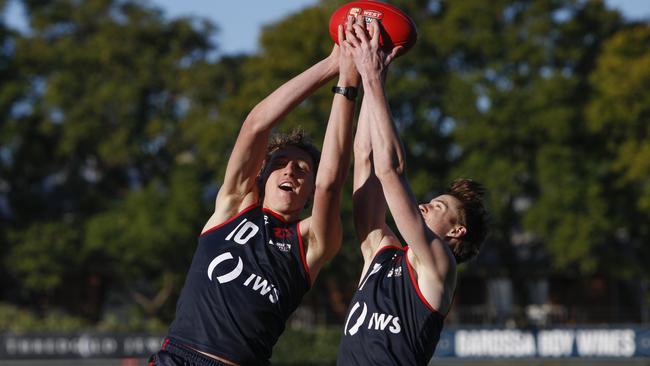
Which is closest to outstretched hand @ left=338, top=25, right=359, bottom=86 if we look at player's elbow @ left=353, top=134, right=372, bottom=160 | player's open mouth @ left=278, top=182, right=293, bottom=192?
player's elbow @ left=353, top=134, right=372, bottom=160

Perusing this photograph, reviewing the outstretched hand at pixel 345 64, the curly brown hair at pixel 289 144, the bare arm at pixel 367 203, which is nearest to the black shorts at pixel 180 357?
the curly brown hair at pixel 289 144

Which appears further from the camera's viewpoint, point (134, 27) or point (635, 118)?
point (134, 27)

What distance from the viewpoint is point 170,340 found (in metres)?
5.02

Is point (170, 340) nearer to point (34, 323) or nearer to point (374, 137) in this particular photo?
point (374, 137)

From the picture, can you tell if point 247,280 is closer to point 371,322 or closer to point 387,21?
point 371,322

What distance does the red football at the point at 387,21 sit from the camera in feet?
16.3

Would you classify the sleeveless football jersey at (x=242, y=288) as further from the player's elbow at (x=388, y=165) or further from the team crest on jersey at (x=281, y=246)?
the player's elbow at (x=388, y=165)

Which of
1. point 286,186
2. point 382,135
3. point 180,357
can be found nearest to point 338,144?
point 286,186

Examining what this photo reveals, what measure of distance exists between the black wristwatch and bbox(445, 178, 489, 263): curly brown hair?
0.68m

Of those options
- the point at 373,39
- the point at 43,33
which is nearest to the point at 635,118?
the point at 43,33

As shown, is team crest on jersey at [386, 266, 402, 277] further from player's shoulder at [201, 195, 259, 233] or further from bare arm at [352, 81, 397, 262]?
player's shoulder at [201, 195, 259, 233]

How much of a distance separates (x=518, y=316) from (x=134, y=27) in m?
16.1

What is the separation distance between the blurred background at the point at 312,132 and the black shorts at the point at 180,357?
800 inches

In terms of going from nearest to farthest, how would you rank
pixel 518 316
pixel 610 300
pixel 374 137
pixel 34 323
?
pixel 374 137, pixel 34 323, pixel 518 316, pixel 610 300
